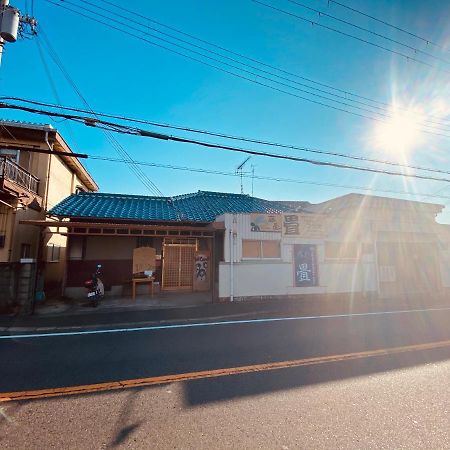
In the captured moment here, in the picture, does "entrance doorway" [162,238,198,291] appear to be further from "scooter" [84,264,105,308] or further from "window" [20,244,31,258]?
"window" [20,244,31,258]

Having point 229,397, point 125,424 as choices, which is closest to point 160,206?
point 229,397

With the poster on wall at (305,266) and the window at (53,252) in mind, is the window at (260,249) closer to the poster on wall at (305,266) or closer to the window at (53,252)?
the poster on wall at (305,266)

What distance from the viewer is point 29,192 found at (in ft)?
36.1

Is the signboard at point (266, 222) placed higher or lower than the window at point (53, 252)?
higher

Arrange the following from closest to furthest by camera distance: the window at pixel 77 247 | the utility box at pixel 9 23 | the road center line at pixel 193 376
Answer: the road center line at pixel 193 376 → the utility box at pixel 9 23 → the window at pixel 77 247

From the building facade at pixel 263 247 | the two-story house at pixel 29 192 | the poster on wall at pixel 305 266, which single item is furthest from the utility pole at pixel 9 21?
the poster on wall at pixel 305 266

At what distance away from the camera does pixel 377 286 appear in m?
14.2

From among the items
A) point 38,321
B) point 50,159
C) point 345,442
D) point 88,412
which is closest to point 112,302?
point 38,321

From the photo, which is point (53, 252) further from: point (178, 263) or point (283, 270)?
point (283, 270)

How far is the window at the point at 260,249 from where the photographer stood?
12727 mm

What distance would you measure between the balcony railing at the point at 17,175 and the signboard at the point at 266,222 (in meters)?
9.55

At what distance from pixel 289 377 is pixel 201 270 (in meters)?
10.9

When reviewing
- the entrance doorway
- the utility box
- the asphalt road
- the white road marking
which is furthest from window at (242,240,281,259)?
the utility box

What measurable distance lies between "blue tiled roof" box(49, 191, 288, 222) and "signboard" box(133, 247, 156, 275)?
166 centimetres
